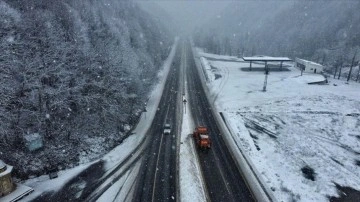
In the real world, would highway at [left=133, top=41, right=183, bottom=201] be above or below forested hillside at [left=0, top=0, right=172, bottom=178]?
below

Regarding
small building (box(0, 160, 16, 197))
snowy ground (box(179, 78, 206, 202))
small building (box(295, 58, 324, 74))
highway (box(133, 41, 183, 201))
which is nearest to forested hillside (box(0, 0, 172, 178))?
small building (box(0, 160, 16, 197))

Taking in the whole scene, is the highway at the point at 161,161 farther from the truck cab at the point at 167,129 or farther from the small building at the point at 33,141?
the small building at the point at 33,141

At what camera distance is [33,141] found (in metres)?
38.0

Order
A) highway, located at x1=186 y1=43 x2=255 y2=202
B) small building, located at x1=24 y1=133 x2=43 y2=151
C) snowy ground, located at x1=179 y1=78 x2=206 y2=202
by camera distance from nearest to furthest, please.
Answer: snowy ground, located at x1=179 y1=78 x2=206 y2=202
highway, located at x1=186 y1=43 x2=255 y2=202
small building, located at x1=24 y1=133 x2=43 y2=151

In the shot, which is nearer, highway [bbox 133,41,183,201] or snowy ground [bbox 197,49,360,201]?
highway [bbox 133,41,183,201]

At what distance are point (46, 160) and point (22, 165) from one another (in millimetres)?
2995

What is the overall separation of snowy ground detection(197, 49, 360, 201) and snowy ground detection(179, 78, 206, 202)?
869 centimetres

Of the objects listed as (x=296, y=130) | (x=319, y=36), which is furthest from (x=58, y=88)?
(x=319, y=36)

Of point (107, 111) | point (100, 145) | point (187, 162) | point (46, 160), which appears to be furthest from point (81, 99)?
point (187, 162)

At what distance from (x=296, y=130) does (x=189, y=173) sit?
27.1 metres

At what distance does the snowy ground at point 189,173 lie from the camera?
33594mm

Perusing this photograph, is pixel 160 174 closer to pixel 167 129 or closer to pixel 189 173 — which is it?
pixel 189 173

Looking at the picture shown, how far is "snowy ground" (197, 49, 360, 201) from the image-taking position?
124 ft

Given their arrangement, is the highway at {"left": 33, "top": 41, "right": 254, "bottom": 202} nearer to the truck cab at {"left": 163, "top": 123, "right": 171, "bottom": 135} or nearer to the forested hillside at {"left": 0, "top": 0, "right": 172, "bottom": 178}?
the truck cab at {"left": 163, "top": 123, "right": 171, "bottom": 135}
